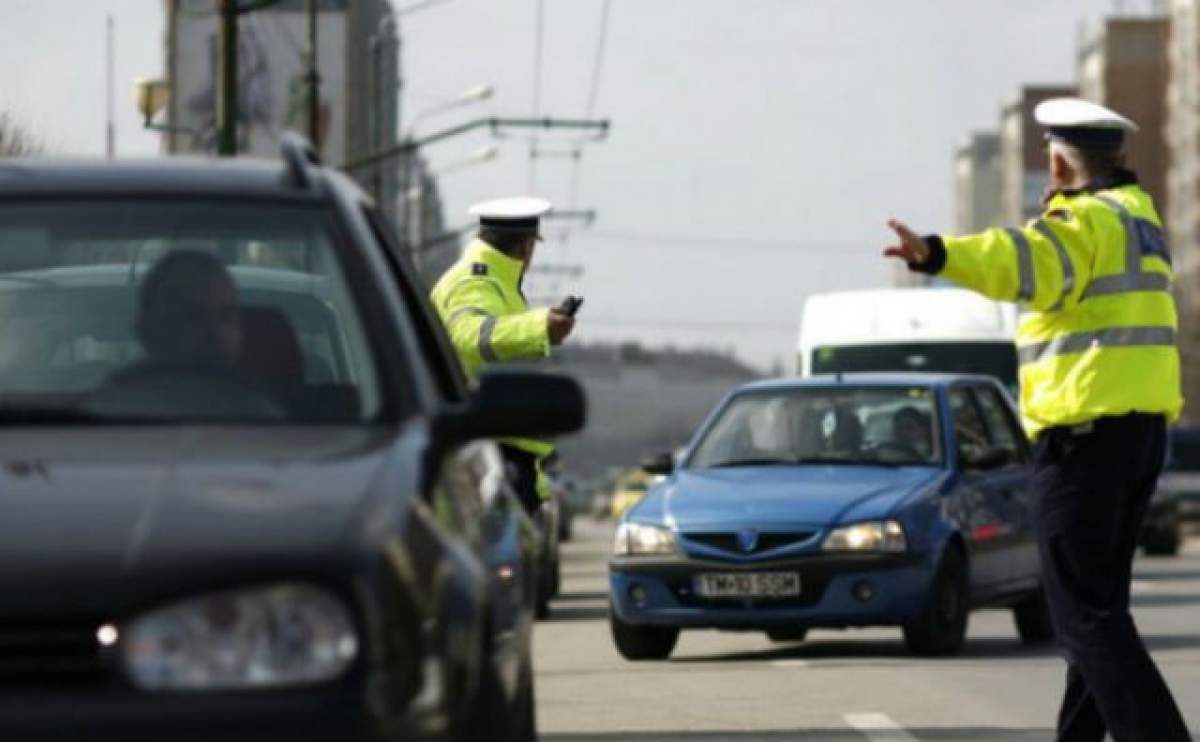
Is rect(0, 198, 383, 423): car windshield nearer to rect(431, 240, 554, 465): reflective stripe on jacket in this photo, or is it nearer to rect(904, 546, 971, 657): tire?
rect(431, 240, 554, 465): reflective stripe on jacket

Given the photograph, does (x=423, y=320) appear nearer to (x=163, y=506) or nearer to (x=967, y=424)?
(x=163, y=506)

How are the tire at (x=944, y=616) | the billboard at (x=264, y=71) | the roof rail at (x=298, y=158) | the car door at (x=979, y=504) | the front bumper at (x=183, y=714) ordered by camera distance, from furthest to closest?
the billboard at (x=264, y=71)
the car door at (x=979, y=504)
the tire at (x=944, y=616)
the roof rail at (x=298, y=158)
the front bumper at (x=183, y=714)

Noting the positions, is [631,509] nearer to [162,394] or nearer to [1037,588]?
[1037,588]

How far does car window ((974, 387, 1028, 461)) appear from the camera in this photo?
71.6 ft

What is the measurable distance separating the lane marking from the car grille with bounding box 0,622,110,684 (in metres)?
7.57

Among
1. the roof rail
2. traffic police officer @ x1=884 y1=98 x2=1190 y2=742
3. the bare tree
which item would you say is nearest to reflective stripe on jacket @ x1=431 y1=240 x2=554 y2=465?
traffic police officer @ x1=884 y1=98 x2=1190 y2=742

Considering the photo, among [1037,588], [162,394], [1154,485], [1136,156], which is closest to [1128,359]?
[1154,485]

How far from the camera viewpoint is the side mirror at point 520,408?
280 inches

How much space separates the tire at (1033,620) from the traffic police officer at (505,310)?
7.92m

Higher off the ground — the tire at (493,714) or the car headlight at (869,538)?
the tire at (493,714)

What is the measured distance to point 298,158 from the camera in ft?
25.9

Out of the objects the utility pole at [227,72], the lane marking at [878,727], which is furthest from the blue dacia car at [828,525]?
the utility pole at [227,72]

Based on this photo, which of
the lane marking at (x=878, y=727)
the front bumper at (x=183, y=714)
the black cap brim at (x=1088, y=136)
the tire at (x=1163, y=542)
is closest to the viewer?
the front bumper at (x=183, y=714)

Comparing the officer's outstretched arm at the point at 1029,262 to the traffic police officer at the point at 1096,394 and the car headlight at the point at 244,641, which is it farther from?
the car headlight at the point at 244,641
